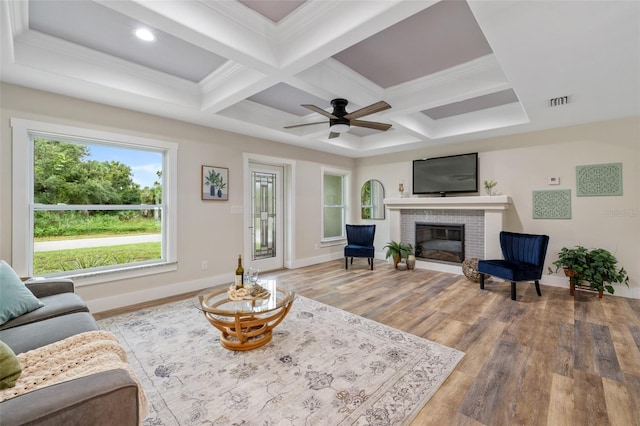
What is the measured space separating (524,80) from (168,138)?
4.30 m

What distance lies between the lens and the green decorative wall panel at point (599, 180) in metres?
3.82

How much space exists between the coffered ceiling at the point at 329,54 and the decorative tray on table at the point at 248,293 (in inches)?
81.9

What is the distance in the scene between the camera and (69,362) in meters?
1.30

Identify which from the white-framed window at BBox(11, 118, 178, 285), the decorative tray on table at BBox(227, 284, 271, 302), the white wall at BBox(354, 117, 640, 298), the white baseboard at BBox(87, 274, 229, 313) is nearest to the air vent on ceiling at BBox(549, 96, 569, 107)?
the white wall at BBox(354, 117, 640, 298)

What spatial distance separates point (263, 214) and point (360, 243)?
2115 mm

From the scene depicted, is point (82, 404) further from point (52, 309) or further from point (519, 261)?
point (519, 261)

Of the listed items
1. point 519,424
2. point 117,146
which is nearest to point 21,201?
point 117,146

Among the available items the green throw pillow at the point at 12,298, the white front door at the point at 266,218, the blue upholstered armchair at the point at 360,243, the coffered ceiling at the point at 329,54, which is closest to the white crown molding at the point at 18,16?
the coffered ceiling at the point at 329,54

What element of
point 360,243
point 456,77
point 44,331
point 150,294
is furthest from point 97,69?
point 360,243

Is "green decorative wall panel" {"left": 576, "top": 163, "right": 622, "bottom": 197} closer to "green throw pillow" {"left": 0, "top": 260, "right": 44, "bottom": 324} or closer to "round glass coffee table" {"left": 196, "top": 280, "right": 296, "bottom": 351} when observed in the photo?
"round glass coffee table" {"left": 196, "top": 280, "right": 296, "bottom": 351}

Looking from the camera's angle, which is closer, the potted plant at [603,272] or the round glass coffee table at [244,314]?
the round glass coffee table at [244,314]

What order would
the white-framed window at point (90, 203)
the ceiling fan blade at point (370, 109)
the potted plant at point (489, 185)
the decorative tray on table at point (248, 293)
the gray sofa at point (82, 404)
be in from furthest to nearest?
the potted plant at point (489, 185)
the white-framed window at point (90, 203)
the ceiling fan blade at point (370, 109)
the decorative tray on table at point (248, 293)
the gray sofa at point (82, 404)

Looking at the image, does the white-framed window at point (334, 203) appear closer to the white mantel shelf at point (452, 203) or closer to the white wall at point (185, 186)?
the white wall at point (185, 186)

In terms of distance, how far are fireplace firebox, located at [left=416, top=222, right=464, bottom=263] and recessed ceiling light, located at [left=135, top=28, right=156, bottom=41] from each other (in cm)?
515
